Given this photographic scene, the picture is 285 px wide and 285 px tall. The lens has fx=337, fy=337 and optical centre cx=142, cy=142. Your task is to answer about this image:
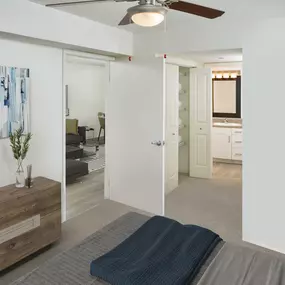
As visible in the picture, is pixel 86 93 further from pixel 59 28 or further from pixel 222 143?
pixel 59 28

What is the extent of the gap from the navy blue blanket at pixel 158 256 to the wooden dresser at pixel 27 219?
3.83 feet

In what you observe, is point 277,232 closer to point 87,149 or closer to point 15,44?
point 15,44

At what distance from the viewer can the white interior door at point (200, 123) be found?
6.04 m

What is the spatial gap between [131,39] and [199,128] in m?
2.45

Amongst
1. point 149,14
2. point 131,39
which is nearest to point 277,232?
point 149,14

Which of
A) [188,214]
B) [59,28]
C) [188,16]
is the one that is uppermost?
[188,16]

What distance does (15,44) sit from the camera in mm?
3174

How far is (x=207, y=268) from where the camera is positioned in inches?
72.4

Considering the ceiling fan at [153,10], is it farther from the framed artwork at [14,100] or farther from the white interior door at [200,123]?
the white interior door at [200,123]

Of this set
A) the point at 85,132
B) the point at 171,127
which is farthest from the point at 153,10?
the point at 85,132

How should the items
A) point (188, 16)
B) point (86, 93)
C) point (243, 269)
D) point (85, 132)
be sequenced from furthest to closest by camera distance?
point (86, 93), point (85, 132), point (188, 16), point (243, 269)

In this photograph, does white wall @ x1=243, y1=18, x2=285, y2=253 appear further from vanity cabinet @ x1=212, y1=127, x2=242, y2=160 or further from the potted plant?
vanity cabinet @ x1=212, y1=127, x2=242, y2=160

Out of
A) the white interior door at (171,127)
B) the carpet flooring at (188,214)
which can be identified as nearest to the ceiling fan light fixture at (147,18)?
the carpet flooring at (188,214)

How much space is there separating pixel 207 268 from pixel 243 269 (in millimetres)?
193
